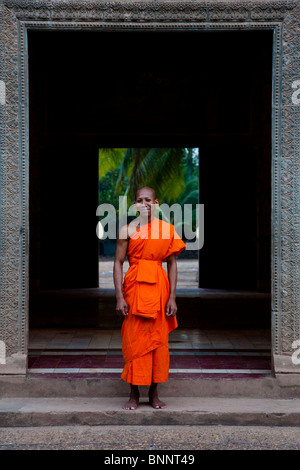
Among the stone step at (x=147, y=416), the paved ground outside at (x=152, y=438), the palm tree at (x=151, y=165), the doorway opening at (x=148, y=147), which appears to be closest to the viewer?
the paved ground outside at (x=152, y=438)

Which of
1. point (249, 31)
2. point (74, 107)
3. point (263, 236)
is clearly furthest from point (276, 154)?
point (74, 107)

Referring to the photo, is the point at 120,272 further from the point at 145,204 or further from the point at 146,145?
the point at 146,145

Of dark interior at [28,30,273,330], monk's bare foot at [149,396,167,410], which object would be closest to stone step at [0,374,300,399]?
monk's bare foot at [149,396,167,410]

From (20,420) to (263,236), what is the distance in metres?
7.74

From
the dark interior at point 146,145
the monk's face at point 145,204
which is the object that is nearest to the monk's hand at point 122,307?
the monk's face at point 145,204

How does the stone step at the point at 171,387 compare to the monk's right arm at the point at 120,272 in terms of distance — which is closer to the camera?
the monk's right arm at the point at 120,272

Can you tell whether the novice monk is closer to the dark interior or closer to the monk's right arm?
the monk's right arm

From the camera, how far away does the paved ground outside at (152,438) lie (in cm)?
368

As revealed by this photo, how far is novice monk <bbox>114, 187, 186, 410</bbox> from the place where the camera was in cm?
412

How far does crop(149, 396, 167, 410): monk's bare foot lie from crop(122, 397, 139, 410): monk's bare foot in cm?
12

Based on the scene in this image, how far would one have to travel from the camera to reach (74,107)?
11242 millimetres

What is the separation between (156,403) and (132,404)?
0.19m

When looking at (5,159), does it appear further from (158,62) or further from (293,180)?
(158,62)

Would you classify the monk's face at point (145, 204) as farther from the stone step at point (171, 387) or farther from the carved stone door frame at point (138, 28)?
the stone step at point (171, 387)
